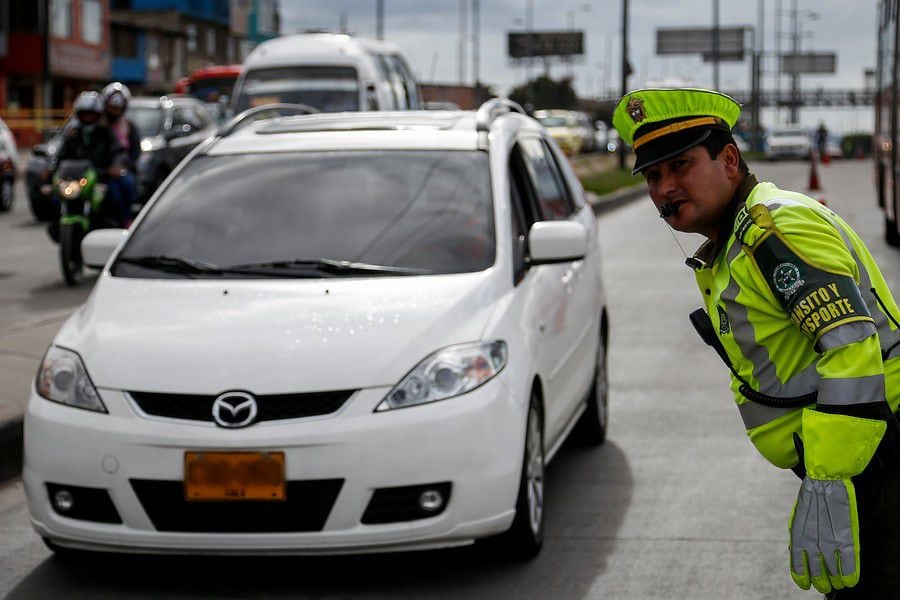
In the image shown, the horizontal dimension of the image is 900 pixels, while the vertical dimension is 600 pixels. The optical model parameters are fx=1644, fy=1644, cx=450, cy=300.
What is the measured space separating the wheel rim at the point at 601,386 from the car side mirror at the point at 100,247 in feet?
7.56

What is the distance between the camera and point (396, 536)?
16.9ft

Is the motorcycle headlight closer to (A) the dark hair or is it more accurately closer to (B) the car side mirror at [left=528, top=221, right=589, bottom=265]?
(B) the car side mirror at [left=528, top=221, right=589, bottom=265]

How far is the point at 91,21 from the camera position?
6544 cm

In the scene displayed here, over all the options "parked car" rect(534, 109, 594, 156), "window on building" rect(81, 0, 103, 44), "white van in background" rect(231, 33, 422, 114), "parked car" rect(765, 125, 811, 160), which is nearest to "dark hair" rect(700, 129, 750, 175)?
"white van in background" rect(231, 33, 422, 114)

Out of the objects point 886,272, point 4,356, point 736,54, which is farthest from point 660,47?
point 4,356

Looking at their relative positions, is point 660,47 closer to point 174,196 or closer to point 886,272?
point 886,272

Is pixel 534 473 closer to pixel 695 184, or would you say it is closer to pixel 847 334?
pixel 695 184

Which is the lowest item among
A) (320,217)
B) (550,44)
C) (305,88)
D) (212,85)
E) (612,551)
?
(612,551)

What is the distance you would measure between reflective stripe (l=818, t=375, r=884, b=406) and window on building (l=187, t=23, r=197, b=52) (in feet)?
264

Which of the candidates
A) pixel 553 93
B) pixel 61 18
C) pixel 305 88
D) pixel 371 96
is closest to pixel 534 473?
pixel 371 96

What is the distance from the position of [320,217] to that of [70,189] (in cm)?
846

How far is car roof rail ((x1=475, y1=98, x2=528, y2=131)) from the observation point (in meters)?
6.89

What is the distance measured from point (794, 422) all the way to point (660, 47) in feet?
371

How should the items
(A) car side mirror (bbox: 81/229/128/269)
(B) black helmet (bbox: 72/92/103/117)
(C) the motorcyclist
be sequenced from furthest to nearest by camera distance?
(C) the motorcyclist, (B) black helmet (bbox: 72/92/103/117), (A) car side mirror (bbox: 81/229/128/269)
